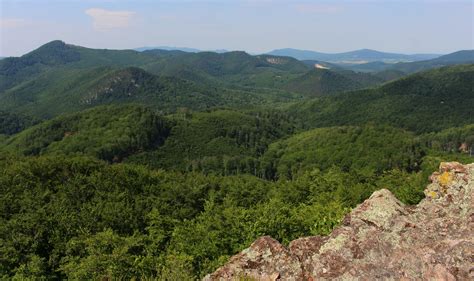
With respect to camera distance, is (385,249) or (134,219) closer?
(385,249)

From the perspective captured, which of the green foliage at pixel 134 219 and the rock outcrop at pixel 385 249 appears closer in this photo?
the rock outcrop at pixel 385 249

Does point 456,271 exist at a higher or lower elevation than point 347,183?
higher

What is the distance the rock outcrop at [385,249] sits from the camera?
19.2 metres

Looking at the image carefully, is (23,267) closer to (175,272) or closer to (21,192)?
(175,272)

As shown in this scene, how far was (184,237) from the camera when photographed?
4412 centimetres

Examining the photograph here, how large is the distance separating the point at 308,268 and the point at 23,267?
3269 cm

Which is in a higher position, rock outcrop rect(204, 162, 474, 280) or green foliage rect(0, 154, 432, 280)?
rock outcrop rect(204, 162, 474, 280)

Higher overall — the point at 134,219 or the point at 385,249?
the point at 385,249

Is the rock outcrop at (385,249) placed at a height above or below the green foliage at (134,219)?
above

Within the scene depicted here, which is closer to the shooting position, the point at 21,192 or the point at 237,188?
the point at 21,192

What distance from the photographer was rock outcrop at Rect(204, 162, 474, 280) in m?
19.2

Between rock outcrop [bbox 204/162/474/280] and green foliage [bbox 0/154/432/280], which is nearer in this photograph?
rock outcrop [bbox 204/162/474/280]

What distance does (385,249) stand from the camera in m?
20.9

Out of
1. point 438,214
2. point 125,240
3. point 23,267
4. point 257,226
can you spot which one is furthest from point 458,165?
point 23,267
